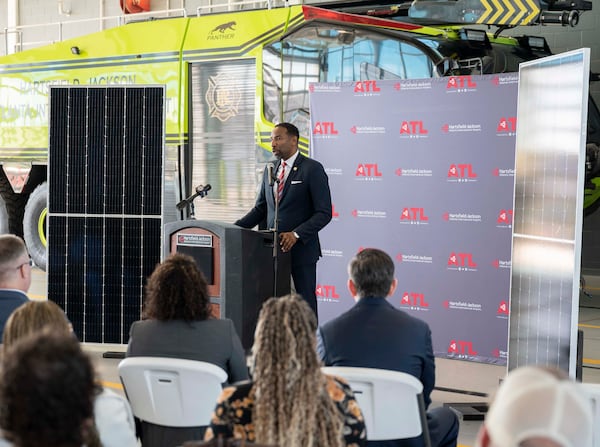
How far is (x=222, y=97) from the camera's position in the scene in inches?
395

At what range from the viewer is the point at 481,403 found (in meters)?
6.41

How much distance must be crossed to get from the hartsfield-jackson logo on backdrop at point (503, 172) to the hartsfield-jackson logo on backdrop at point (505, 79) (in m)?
0.66

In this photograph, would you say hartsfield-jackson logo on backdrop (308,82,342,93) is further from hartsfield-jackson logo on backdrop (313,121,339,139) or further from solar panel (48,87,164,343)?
solar panel (48,87,164,343)

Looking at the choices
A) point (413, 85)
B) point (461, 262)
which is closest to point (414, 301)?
point (461, 262)

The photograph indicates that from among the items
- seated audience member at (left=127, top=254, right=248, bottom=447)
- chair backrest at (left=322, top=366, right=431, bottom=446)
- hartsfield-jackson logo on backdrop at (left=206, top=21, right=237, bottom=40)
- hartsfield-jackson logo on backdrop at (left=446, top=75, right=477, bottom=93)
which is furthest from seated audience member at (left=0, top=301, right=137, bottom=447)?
hartsfield-jackson logo on backdrop at (left=206, top=21, right=237, bottom=40)

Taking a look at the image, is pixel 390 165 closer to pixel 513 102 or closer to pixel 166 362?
pixel 513 102

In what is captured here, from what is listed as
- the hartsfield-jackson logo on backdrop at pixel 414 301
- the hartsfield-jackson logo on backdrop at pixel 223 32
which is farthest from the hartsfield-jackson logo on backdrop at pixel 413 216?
the hartsfield-jackson logo on backdrop at pixel 223 32

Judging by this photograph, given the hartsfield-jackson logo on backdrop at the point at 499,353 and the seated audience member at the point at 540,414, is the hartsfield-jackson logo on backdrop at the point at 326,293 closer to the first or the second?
the hartsfield-jackson logo on backdrop at the point at 499,353

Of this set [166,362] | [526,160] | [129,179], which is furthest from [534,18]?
[166,362]

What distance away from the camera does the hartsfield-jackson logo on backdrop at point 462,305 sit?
7492 millimetres

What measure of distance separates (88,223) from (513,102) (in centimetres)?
358

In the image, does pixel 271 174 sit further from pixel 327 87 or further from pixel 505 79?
pixel 505 79

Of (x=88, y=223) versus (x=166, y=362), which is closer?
(x=166, y=362)

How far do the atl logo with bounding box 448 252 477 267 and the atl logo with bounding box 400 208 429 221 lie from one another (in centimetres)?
38
